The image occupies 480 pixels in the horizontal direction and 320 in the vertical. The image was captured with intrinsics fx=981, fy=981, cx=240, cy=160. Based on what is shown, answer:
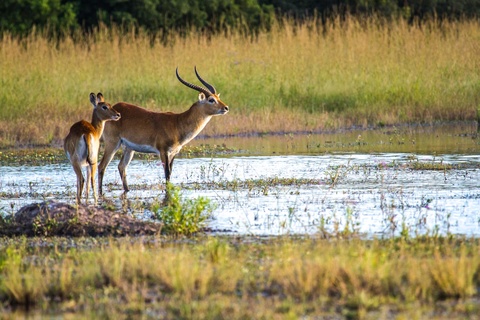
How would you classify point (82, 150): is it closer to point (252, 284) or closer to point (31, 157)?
point (31, 157)

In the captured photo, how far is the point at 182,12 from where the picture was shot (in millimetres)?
27094

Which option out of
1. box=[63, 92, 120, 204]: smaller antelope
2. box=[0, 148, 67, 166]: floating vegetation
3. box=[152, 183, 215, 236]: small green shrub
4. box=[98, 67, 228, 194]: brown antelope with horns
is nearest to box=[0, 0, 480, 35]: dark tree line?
box=[0, 148, 67, 166]: floating vegetation

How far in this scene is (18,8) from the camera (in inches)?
1003

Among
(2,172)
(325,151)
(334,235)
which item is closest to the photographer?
(334,235)

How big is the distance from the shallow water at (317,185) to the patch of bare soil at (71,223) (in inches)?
26.4

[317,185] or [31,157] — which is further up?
[31,157]

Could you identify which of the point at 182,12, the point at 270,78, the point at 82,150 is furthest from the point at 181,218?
the point at 182,12

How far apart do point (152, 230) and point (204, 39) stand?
1403 centimetres

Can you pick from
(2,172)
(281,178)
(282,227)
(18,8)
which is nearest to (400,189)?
(281,178)

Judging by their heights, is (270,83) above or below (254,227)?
above

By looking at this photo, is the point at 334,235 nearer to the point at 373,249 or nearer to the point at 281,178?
the point at 373,249

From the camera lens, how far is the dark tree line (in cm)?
2538

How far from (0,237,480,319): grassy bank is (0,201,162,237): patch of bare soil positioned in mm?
1419

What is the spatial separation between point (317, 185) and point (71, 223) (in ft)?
12.7
